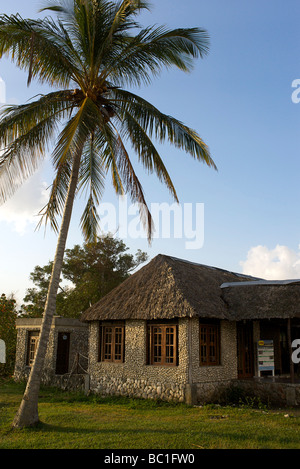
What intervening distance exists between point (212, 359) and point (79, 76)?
351 inches

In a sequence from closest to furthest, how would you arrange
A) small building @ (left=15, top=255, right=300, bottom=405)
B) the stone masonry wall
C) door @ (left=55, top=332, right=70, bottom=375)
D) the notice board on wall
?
the stone masonry wall < small building @ (left=15, top=255, right=300, bottom=405) < the notice board on wall < door @ (left=55, top=332, right=70, bottom=375)

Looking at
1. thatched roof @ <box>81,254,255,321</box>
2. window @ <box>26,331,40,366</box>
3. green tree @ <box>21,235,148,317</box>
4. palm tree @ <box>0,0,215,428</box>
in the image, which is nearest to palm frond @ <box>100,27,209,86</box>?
palm tree @ <box>0,0,215,428</box>

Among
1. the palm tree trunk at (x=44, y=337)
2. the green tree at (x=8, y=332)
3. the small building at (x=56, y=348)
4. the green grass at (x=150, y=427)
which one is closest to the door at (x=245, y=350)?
the green grass at (x=150, y=427)

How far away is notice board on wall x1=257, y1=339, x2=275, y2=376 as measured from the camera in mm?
13914

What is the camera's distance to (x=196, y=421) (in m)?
9.23

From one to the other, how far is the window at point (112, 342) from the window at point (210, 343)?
271cm

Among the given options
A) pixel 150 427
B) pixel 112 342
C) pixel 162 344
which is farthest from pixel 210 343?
pixel 150 427

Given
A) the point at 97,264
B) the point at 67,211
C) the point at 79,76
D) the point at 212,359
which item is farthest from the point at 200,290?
the point at 97,264

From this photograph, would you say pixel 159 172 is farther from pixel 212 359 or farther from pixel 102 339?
pixel 102 339

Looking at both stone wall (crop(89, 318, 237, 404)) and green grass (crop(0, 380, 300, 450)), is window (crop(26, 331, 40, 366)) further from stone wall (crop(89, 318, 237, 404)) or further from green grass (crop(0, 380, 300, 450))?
green grass (crop(0, 380, 300, 450))

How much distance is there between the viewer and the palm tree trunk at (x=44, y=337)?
27.0 ft

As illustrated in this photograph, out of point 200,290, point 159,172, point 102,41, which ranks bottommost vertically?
point 200,290

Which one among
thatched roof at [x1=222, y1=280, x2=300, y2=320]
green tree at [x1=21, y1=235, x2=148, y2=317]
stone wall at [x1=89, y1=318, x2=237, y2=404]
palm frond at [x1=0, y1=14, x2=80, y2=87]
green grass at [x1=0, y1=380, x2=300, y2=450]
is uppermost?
palm frond at [x1=0, y1=14, x2=80, y2=87]
